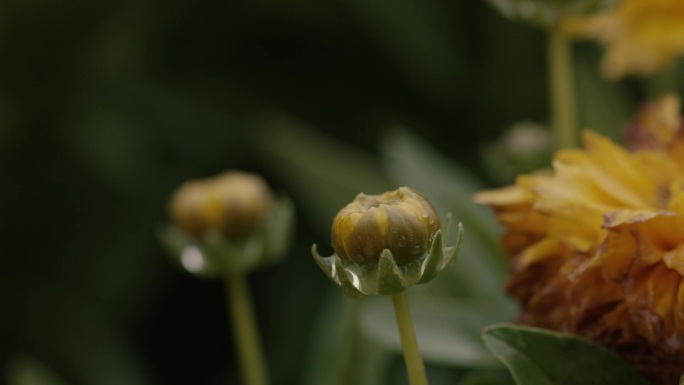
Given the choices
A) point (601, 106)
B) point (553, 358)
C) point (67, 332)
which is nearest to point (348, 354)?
point (553, 358)

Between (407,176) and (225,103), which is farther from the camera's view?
(225,103)

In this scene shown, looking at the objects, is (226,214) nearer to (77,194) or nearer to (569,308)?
(569,308)

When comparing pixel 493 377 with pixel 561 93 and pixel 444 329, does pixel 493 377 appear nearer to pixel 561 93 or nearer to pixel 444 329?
pixel 444 329

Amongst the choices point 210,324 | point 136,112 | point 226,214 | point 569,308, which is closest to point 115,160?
point 136,112

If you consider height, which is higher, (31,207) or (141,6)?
(141,6)

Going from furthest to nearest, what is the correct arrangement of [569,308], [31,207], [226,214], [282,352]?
[31,207] → [282,352] → [226,214] → [569,308]

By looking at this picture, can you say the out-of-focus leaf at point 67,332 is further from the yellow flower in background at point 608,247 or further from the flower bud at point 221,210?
the yellow flower in background at point 608,247
